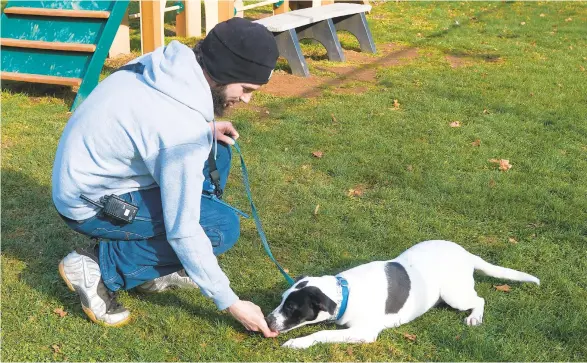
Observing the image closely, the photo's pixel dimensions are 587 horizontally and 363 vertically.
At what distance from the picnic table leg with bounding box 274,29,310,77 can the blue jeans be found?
5.17 metres

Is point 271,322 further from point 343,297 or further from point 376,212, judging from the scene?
point 376,212

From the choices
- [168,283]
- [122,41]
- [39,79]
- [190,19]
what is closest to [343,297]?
[168,283]

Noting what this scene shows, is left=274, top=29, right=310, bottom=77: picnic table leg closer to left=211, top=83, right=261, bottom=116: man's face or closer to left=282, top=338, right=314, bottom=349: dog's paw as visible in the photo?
left=211, top=83, right=261, bottom=116: man's face

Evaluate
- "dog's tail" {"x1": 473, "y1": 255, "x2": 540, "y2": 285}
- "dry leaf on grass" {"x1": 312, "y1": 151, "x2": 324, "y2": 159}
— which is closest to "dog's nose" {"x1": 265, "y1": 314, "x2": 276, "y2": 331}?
"dog's tail" {"x1": 473, "y1": 255, "x2": 540, "y2": 285}

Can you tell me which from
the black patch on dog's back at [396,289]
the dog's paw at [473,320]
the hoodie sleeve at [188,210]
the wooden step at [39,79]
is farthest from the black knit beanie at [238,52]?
the wooden step at [39,79]

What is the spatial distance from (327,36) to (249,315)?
271 inches

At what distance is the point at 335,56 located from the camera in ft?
30.8

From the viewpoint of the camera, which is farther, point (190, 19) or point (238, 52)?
point (190, 19)

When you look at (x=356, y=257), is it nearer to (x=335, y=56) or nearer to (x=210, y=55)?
(x=210, y=55)

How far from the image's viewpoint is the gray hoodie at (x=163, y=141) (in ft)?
9.09

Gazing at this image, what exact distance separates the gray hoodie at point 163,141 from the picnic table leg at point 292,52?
5.51 metres

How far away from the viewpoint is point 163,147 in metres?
2.77

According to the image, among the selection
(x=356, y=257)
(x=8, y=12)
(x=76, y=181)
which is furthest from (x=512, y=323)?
(x=8, y=12)

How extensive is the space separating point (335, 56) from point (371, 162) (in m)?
4.07
